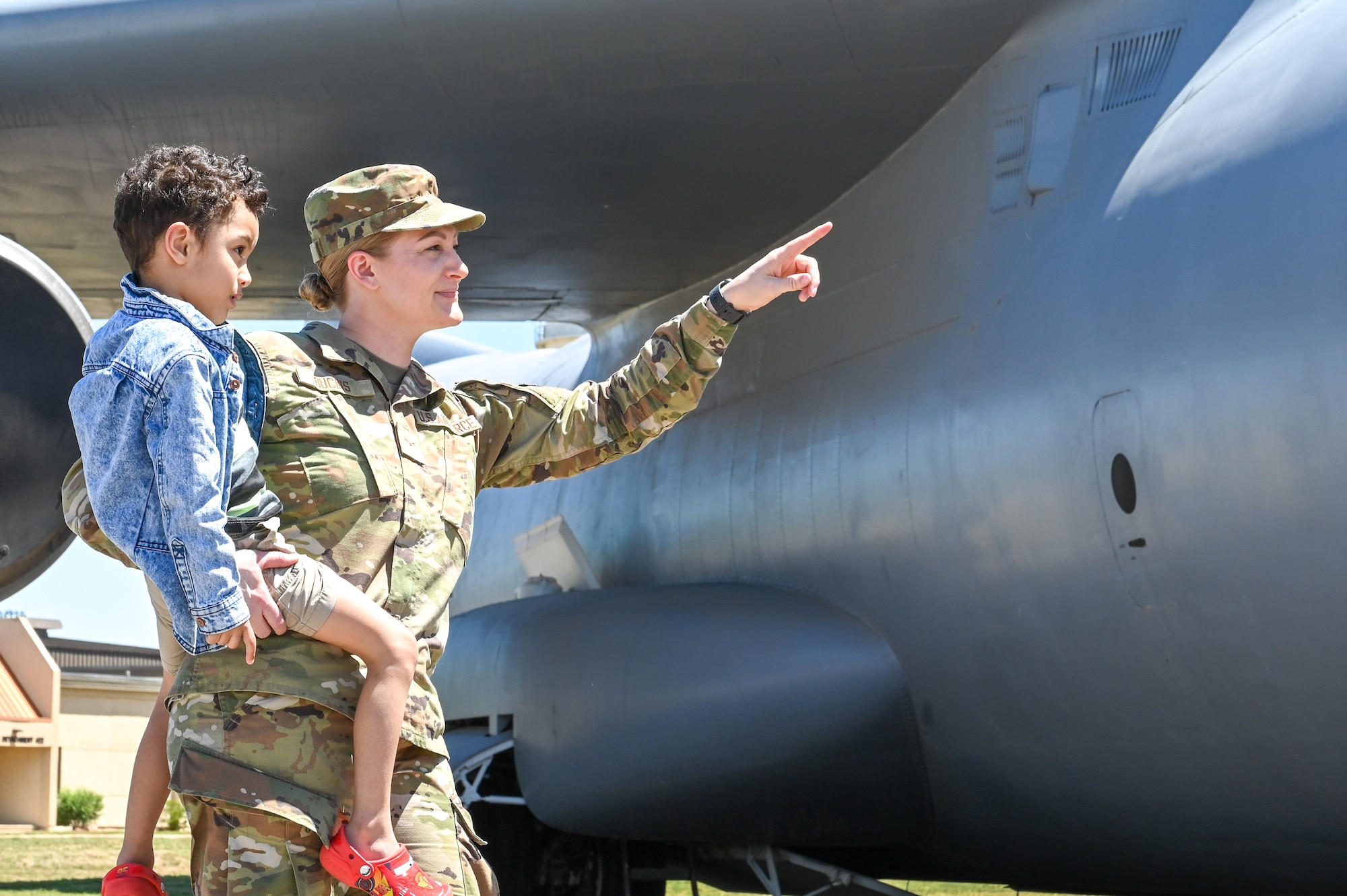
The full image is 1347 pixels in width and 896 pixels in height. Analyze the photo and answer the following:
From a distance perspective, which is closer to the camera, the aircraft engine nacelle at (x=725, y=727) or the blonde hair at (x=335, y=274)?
the blonde hair at (x=335, y=274)

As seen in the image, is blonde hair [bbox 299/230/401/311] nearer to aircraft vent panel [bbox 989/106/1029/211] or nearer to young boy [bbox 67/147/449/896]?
young boy [bbox 67/147/449/896]

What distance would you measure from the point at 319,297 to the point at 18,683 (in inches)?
1310

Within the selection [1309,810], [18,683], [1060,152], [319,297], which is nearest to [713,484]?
[1060,152]

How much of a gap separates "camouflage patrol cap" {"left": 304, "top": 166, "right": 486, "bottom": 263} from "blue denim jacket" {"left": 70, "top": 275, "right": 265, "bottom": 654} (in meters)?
0.46

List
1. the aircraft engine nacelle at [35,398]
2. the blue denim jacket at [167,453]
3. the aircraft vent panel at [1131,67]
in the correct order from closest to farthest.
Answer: the blue denim jacket at [167,453] → the aircraft vent panel at [1131,67] → the aircraft engine nacelle at [35,398]

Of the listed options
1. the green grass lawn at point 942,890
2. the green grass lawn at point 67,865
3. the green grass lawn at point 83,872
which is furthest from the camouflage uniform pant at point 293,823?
the green grass lawn at point 942,890

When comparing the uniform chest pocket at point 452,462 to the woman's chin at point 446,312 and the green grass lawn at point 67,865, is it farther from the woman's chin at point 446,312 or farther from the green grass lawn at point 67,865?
the green grass lawn at point 67,865

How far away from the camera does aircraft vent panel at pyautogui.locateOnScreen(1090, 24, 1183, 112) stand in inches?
176

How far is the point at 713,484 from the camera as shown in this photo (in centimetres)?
613

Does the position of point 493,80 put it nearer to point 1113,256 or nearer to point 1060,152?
point 1060,152

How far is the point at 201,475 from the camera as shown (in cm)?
234

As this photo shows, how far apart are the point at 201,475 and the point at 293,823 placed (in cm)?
60

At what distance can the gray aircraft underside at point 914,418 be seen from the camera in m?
3.72

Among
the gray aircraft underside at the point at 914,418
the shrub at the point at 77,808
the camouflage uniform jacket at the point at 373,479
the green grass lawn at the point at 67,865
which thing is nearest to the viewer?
the camouflage uniform jacket at the point at 373,479
